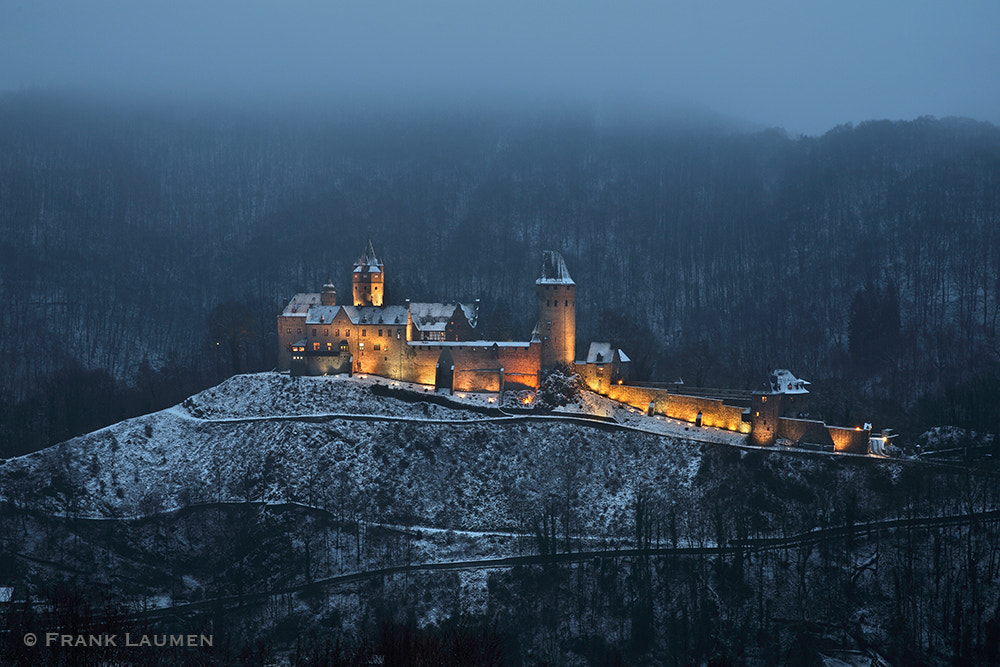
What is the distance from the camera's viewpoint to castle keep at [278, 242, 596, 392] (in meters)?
90.4

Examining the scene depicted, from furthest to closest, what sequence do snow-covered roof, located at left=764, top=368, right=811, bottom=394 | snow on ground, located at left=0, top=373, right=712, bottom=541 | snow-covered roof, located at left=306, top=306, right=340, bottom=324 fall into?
1. snow-covered roof, located at left=306, top=306, right=340, bottom=324
2. snow-covered roof, located at left=764, top=368, right=811, bottom=394
3. snow on ground, located at left=0, top=373, right=712, bottom=541

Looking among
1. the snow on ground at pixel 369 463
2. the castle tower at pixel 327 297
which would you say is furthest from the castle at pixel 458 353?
the snow on ground at pixel 369 463

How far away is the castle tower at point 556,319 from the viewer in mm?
92875

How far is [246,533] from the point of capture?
7438 cm

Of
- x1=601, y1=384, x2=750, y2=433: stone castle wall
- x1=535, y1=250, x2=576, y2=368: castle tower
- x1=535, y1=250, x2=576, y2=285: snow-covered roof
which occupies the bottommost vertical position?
x1=601, y1=384, x2=750, y2=433: stone castle wall

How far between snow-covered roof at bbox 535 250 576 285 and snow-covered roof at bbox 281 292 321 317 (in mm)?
26006

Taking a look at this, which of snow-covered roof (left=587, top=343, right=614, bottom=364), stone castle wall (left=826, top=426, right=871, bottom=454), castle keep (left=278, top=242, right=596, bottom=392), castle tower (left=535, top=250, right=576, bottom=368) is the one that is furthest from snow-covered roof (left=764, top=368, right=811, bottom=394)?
castle keep (left=278, top=242, right=596, bottom=392)

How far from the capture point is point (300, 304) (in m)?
97.5

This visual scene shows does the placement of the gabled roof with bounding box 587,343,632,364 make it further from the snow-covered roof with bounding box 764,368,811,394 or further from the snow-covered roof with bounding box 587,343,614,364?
the snow-covered roof with bounding box 764,368,811,394

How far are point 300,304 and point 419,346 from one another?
1599 centimetres

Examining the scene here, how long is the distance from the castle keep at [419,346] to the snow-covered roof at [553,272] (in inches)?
4.3

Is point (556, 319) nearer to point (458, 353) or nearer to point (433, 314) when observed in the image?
point (458, 353)

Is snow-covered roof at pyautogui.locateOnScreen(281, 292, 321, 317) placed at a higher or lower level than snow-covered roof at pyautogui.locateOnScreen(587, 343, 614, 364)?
higher

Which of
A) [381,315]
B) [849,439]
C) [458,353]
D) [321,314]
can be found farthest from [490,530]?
[849,439]
